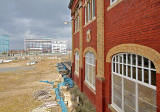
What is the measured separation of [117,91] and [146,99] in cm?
A: 153

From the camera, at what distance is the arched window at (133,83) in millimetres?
2961

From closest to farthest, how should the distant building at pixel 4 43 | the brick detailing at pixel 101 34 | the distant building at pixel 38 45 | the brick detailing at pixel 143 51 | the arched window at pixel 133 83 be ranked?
the brick detailing at pixel 143 51 → the arched window at pixel 133 83 → the brick detailing at pixel 101 34 → the distant building at pixel 4 43 → the distant building at pixel 38 45

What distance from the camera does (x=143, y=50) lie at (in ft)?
9.78

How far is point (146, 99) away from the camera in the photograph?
3078 millimetres

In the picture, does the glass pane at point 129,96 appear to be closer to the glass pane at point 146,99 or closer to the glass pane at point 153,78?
the glass pane at point 146,99

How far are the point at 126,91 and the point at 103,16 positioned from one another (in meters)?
4.00

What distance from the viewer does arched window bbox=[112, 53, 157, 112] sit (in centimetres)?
296

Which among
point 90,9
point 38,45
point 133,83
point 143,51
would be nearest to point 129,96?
point 133,83

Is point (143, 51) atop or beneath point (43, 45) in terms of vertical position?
beneath

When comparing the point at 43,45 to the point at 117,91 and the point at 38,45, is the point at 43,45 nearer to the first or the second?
the point at 38,45

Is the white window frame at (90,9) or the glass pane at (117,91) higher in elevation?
the white window frame at (90,9)

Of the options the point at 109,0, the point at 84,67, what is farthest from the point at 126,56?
the point at 84,67

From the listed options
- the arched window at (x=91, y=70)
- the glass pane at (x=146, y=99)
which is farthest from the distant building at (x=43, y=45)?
the glass pane at (x=146, y=99)

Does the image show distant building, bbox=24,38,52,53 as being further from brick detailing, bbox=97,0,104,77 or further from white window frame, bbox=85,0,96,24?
brick detailing, bbox=97,0,104,77
